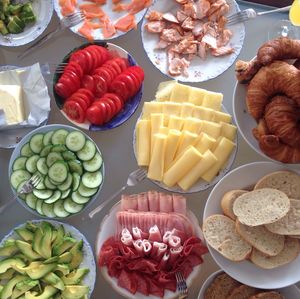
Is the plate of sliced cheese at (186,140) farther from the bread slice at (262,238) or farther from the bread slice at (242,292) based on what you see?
the bread slice at (242,292)

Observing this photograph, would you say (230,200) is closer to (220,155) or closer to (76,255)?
(220,155)

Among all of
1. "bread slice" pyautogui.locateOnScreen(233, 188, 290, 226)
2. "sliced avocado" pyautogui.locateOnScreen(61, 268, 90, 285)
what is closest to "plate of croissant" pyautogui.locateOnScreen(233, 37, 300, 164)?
"bread slice" pyautogui.locateOnScreen(233, 188, 290, 226)

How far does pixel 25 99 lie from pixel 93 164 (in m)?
0.38

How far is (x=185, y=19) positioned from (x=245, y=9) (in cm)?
26

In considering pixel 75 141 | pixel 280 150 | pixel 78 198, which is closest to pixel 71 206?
pixel 78 198

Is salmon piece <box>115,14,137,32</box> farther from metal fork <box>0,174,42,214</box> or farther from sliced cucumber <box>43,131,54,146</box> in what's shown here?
metal fork <box>0,174,42,214</box>

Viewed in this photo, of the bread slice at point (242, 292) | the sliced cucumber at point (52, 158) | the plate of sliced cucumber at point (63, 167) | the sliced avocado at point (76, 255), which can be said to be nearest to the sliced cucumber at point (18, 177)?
the plate of sliced cucumber at point (63, 167)

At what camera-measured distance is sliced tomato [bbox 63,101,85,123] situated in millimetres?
1991

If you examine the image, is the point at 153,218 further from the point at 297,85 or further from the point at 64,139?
the point at 297,85

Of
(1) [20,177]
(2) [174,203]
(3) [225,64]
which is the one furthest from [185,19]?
(1) [20,177]

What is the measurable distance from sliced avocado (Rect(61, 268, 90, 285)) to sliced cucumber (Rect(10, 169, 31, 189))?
393 millimetres

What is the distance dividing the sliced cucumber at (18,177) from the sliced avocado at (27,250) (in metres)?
0.21

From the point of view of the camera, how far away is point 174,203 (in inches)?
77.6

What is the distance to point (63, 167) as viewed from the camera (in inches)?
75.6
